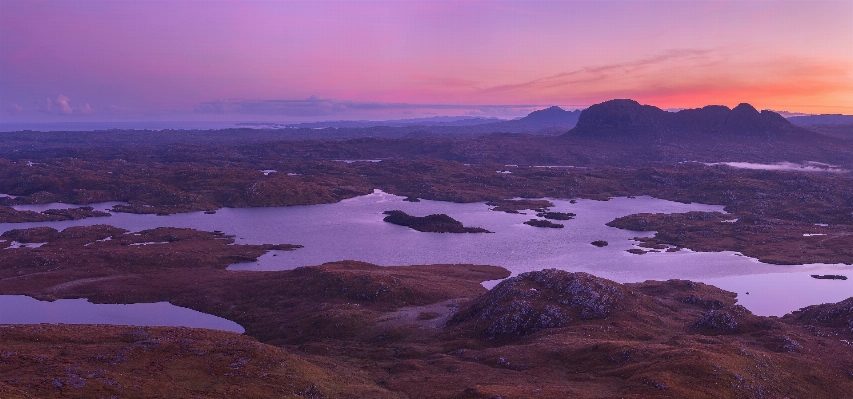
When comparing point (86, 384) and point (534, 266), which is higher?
point (86, 384)

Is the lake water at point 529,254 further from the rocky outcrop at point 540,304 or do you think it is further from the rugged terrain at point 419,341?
the rocky outcrop at point 540,304

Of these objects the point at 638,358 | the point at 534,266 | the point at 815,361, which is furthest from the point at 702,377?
the point at 534,266

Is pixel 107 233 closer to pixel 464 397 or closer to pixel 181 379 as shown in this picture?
pixel 181 379

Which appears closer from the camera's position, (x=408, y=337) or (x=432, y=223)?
(x=408, y=337)

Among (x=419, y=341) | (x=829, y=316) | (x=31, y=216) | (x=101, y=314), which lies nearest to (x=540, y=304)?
(x=419, y=341)

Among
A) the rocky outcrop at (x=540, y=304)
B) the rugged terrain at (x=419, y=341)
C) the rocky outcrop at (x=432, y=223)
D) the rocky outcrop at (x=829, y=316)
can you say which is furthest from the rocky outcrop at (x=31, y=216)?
the rocky outcrop at (x=829, y=316)

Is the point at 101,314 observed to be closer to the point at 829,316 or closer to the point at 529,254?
the point at 529,254
